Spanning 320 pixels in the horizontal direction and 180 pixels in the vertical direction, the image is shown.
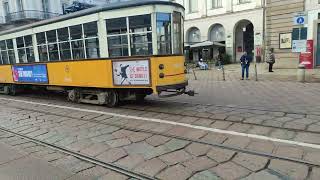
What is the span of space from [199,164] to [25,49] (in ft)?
32.1

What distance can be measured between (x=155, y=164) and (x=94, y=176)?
0.95 metres

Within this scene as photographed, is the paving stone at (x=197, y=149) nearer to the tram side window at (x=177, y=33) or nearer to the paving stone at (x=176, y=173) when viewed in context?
the paving stone at (x=176, y=173)

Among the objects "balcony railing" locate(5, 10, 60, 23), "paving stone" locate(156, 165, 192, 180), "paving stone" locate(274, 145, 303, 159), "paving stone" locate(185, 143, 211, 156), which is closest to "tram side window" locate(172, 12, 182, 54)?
"paving stone" locate(185, 143, 211, 156)

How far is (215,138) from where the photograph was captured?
5.57 meters

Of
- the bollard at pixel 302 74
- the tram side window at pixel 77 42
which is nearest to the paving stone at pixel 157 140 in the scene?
the tram side window at pixel 77 42

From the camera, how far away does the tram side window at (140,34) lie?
788 centimetres

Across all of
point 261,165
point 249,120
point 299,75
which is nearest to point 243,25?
point 299,75

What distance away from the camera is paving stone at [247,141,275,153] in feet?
15.9

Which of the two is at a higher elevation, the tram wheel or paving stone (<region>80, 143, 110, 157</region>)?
the tram wheel

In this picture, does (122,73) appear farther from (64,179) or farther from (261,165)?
(261,165)

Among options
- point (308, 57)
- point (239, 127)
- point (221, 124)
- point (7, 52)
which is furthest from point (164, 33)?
point (308, 57)

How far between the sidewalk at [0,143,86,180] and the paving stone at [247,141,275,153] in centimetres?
295

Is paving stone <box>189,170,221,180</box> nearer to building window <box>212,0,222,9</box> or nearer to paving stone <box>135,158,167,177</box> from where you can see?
paving stone <box>135,158,167,177</box>

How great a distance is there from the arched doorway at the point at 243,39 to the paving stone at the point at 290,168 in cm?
2716
